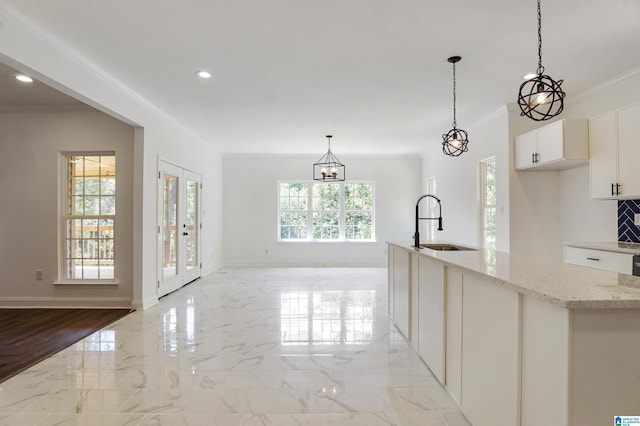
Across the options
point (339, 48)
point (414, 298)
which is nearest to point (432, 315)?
point (414, 298)

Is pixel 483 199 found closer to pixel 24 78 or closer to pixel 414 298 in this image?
pixel 414 298

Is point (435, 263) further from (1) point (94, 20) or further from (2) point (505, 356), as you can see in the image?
(1) point (94, 20)

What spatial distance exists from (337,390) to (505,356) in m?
1.21

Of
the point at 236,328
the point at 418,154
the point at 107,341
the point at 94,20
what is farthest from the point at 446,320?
the point at 418,154

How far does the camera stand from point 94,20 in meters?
2.49

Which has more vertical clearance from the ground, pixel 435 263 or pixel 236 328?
pixel 435 263

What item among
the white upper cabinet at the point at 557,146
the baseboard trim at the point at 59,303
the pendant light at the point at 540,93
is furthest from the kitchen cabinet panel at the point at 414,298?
the baseboard trim at the point at 59,303

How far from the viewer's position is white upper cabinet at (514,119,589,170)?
11.8 feet

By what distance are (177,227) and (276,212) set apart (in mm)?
2834

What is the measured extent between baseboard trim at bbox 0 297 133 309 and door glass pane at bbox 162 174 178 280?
762 mm

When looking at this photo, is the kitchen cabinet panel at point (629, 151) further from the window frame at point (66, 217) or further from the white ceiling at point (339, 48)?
the window frame at point (66, 217)

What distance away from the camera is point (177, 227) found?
211 inches

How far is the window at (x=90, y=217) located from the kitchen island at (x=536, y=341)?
4391 millimetres

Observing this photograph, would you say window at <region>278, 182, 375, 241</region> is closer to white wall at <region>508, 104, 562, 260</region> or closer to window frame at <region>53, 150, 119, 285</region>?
white wall at <region>508, 104, 562, 260</region>
